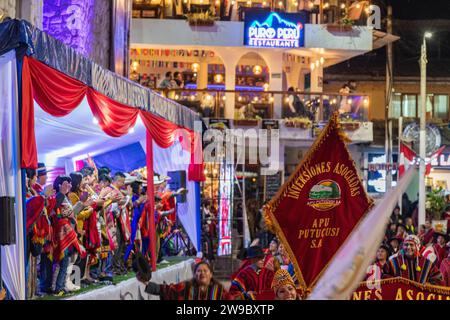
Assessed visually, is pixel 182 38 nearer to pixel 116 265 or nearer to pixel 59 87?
pixel 116 265

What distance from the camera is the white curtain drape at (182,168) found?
727 inches

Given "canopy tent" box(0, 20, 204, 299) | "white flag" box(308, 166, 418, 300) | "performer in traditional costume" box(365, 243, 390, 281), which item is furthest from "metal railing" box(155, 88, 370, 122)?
"white flag" box(308, 166, 418, 300)

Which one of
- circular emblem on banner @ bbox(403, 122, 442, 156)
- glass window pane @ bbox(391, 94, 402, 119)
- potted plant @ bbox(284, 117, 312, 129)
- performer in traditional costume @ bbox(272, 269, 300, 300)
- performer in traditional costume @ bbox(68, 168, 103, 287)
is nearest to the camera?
performer in traditional costume @ bbox(272, 269, 300, 300)

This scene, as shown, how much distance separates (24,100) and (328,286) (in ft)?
21.6

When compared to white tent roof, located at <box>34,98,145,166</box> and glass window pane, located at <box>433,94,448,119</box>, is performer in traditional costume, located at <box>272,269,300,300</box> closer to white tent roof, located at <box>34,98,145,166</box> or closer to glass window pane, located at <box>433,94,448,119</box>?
white tent roof, located at <box>34,98,145,166</box>

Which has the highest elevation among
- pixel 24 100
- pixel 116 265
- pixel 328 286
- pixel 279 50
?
pixel 279 50

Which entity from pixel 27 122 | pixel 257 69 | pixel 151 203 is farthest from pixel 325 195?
pixel 257 69

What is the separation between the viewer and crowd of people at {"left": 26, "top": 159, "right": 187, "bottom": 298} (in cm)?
1026

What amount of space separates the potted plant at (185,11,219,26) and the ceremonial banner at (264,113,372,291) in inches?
811

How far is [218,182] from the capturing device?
23000mm

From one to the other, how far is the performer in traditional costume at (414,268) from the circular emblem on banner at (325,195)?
1775 mm

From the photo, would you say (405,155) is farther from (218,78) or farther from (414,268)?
(414,268)

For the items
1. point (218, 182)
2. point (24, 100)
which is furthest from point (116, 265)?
point (218, 182)

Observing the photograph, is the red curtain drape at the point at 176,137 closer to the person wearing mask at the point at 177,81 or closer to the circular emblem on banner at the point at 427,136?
the person wearing mask at the point at 177,81
